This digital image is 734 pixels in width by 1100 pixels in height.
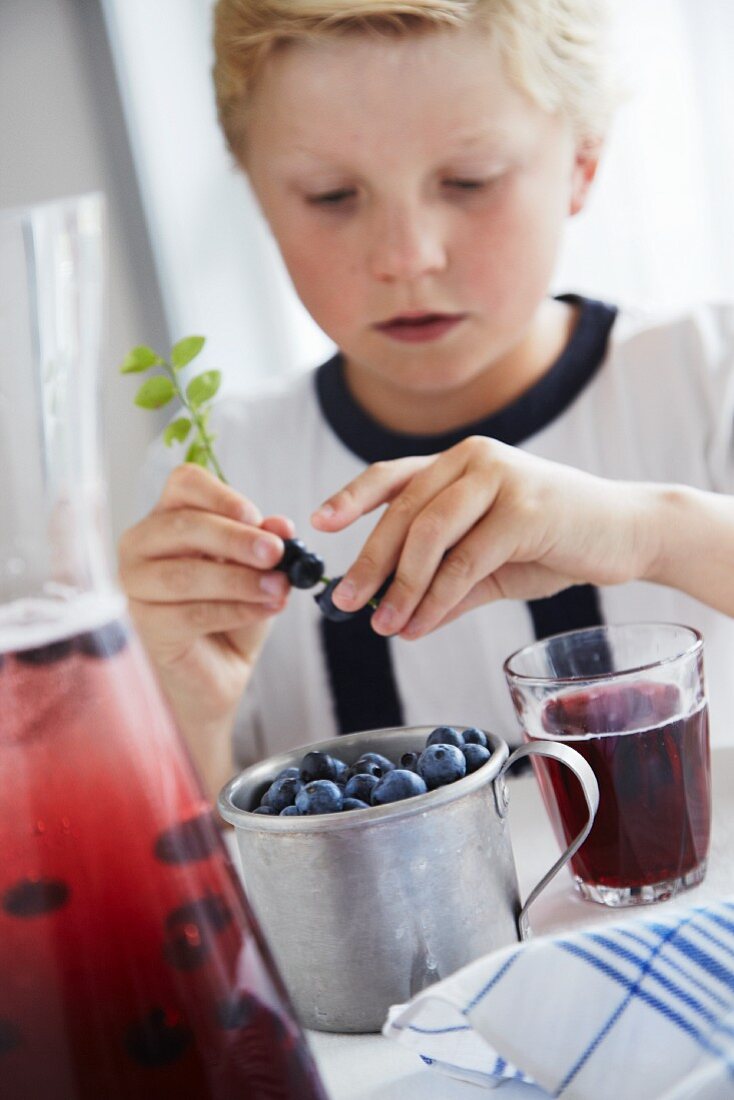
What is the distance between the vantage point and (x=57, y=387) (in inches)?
12.7

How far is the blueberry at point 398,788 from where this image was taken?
→ 509 mm

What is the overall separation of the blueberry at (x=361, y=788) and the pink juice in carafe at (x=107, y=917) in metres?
0.18

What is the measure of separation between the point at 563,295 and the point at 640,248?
0.84 meters

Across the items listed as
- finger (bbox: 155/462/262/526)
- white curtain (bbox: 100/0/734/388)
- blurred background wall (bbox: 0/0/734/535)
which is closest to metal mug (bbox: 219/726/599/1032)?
finger (bbox: 155/462/262/526)

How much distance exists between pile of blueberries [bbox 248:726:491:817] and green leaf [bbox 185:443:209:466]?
1.09 feet

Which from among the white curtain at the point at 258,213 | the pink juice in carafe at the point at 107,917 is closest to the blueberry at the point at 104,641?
the pink juice in carafe at the point at 107,917

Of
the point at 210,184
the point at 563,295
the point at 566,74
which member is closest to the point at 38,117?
the point at 210,184

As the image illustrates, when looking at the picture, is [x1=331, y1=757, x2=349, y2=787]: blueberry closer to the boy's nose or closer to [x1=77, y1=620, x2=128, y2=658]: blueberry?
[x1=77, y1=620, x2=128, y2=658]: blueberry

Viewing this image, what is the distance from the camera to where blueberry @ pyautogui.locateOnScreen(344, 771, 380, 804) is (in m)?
0.53

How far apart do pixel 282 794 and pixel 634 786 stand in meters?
0.19

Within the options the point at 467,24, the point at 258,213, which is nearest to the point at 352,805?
the point at 467,24

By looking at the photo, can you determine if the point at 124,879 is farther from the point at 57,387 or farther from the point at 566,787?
the point at 566,787

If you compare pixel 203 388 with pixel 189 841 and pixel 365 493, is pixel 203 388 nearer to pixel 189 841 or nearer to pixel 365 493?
pixel 365 493

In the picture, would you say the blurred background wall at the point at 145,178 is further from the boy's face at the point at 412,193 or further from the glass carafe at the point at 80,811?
the glass carafe at the point at 80,811
